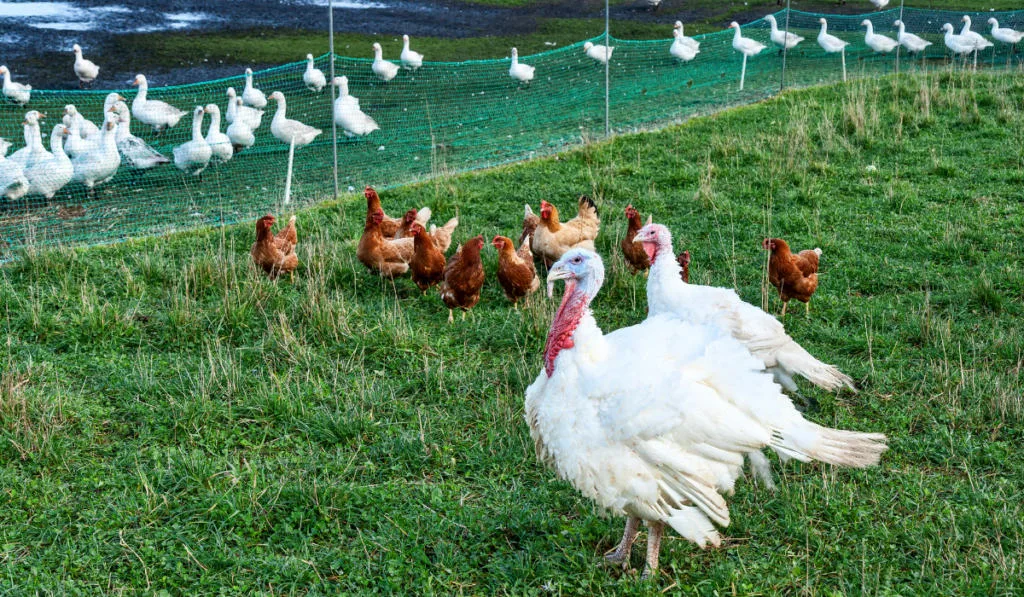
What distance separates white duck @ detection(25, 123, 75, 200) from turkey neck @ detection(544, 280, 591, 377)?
841 cm

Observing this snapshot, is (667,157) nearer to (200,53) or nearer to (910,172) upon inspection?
(910,172)

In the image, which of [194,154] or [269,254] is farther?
[194,154]

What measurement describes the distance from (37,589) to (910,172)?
871 cm

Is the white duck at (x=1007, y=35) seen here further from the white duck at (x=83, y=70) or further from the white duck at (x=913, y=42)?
the white duck at (x=83, y=70)

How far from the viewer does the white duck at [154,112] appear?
1284 cm

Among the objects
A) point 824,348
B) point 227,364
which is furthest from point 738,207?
point 227,364

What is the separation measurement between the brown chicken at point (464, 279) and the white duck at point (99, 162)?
601cm

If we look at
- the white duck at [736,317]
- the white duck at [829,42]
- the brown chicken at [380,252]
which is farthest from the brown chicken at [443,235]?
the white duck at [829,42]

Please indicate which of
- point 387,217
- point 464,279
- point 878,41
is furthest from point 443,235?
point 878,41

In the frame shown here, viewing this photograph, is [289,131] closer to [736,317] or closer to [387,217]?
[387,217]

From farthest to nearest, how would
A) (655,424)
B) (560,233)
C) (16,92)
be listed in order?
(16,92) → (560,233) → (655,424)

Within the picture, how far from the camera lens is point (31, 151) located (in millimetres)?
10367

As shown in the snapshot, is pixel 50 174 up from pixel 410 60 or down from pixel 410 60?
down

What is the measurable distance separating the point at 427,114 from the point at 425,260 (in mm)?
6880
